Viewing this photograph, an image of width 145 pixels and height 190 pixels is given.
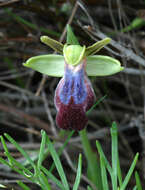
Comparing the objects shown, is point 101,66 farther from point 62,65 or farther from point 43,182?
point 43,182

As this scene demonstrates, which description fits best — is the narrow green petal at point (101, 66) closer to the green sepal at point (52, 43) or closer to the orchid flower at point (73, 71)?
the orchid flower at point (73, 71)

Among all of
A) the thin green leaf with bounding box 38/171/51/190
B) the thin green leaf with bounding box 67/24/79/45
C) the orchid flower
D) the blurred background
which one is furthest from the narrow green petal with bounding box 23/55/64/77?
the thin green leaf with bounding box 38/171/51/190

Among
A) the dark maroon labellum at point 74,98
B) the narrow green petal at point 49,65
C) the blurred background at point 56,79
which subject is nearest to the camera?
the dark maroon labellum at point 74,98

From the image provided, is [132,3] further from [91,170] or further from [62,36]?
[91,170]

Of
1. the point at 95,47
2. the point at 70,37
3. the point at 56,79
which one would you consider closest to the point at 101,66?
the point at 95,47

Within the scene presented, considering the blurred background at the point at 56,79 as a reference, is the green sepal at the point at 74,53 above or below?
above

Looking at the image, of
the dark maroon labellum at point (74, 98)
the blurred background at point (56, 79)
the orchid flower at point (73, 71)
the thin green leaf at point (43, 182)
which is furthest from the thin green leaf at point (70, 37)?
the thin green leaf at point (43, 182)
